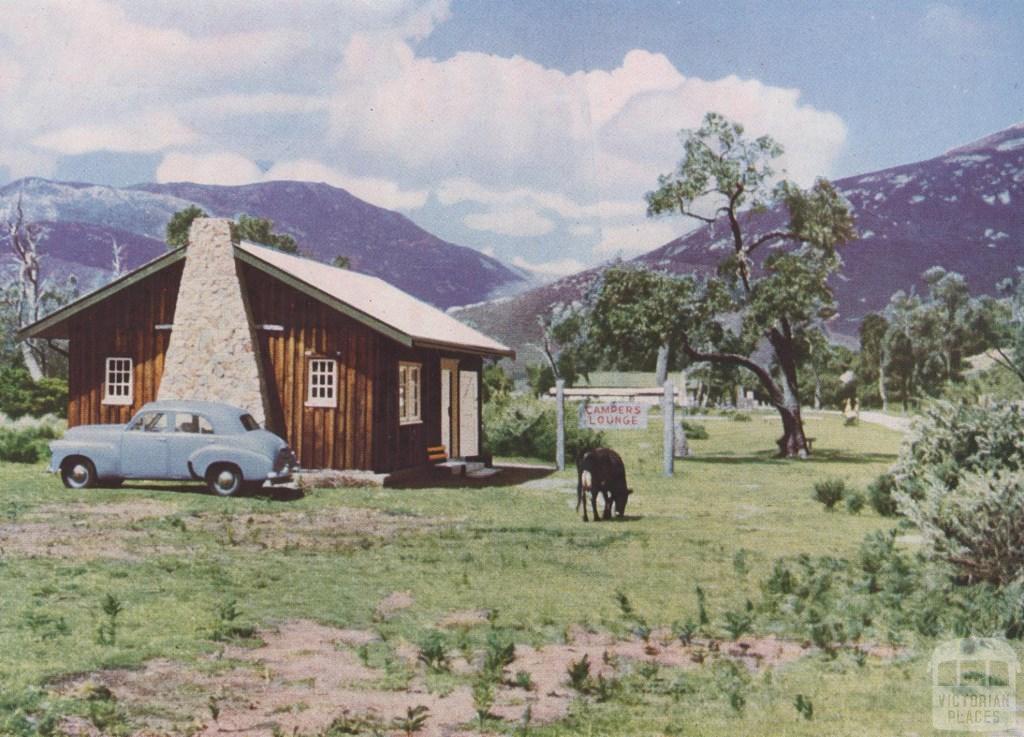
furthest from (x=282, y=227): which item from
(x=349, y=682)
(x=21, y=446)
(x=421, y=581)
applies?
(x=349, y=682)

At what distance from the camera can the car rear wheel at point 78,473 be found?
18.0 metres

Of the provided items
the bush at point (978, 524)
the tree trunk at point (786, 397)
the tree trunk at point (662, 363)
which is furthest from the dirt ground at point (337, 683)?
the tree trunk at point (662, 363)

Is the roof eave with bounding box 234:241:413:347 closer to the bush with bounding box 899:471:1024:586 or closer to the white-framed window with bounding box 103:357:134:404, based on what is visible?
the white-framed window with bounding box 103:357:134:404

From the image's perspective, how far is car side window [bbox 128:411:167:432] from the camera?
17.7 m

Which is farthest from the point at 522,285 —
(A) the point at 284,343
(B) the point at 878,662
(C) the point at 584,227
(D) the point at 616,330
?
(B) the point at 878,662

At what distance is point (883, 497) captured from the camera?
15.9 m

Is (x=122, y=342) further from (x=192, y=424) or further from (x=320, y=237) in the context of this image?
(x=320, y=237)

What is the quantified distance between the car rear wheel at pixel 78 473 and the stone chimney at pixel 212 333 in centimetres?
261

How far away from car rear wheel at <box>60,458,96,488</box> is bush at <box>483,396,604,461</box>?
1258cm

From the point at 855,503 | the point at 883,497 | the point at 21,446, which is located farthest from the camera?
the point at 21,446

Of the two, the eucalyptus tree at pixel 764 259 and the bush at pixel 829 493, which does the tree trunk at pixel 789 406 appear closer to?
the eucalyptus tree at pixel 764 259

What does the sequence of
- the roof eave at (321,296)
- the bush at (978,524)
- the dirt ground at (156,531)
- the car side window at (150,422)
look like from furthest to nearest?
the roof eave at (321,296)
the car side window at (150,422)
the dirt ground at (156,531)
the bush at (978,524)

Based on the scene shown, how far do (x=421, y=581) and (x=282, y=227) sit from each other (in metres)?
47.1

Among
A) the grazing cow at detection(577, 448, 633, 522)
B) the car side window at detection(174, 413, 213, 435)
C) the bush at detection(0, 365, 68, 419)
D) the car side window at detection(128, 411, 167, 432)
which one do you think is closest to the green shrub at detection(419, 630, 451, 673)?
the grazing cow at detection(577, 448, 633, 522)
